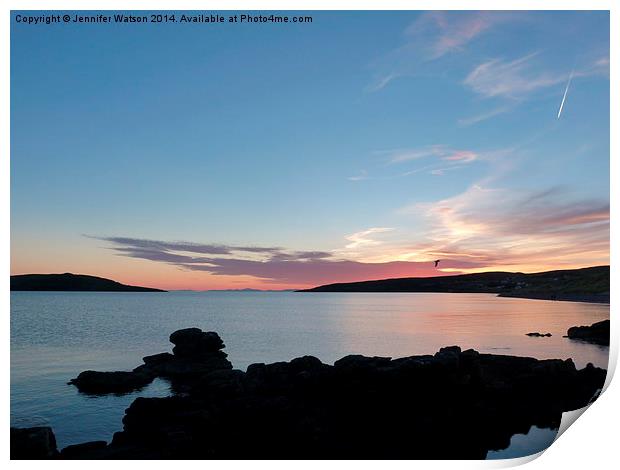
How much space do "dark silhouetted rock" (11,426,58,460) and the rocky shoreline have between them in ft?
0.08

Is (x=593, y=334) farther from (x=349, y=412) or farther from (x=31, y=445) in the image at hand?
(x=31, y=445)

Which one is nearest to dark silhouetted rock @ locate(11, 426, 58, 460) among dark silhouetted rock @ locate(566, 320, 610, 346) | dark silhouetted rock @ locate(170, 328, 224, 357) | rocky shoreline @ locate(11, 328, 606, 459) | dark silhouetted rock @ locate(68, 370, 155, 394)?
rocky shoreline @ locate(11, 328, 606, 459)

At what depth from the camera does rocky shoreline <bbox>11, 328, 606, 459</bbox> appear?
12.8 m

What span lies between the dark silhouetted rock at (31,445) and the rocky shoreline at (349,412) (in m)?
0.02

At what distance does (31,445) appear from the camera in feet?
35.1

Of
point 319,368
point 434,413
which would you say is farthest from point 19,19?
point 434,413

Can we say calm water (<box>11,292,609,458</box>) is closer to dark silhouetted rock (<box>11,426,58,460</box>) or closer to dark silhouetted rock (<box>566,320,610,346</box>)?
dark silhouetted rock (<box>566,320,610,346</box>)

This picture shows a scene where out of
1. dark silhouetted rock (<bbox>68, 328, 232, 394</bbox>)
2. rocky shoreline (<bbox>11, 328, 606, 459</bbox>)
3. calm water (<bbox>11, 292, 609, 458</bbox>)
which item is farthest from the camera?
dark silhouetted rock (<bbox>68, 328, 232, 394</bbox>)

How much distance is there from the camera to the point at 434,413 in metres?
16.1

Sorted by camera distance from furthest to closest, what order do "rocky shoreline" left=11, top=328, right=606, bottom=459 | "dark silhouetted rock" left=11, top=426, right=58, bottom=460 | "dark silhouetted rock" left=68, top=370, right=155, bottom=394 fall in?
"dark silhouetted rock" left=68, top=370, right=155, bottom=394, "rocky shoreline" left=11, top=328, right=606, bottom=459, "dark silhouetted rock" left=11, top=426, right=58, bottom=460

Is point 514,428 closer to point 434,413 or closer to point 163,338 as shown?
point 434,413

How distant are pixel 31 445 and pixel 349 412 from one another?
31.3 ft
